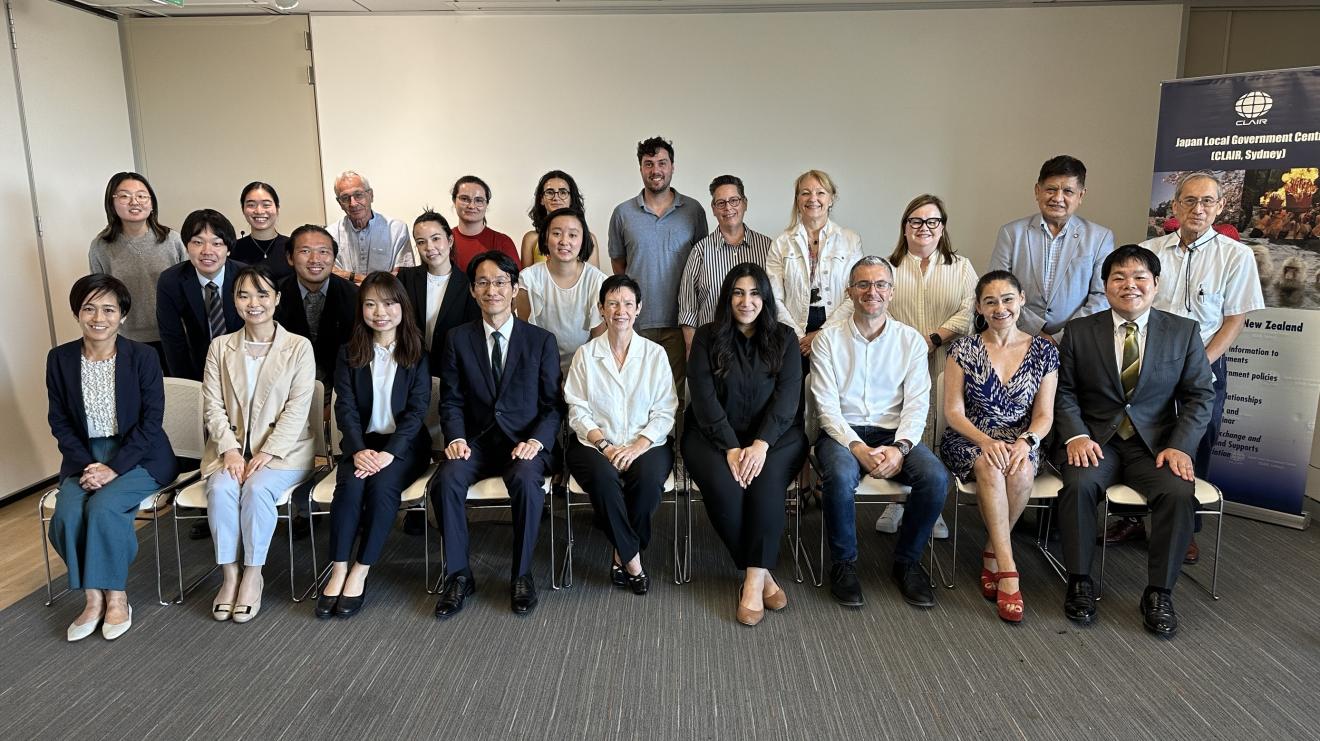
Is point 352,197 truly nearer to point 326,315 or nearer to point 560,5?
point 326,315

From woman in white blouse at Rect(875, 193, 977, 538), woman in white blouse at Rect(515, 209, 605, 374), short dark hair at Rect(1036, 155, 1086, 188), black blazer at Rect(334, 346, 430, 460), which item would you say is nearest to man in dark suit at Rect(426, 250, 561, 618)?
black blazer at Rect(334, 346, 430, 460)

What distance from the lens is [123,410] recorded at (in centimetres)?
300

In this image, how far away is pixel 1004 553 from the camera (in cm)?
298

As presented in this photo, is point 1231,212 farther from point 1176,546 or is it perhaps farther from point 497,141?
point 497,141

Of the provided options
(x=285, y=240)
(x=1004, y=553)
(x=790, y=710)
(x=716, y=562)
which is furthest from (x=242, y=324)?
(x=1004, y=553)

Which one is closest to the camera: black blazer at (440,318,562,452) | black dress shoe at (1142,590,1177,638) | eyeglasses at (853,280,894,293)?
black dress shoe at (1142,590,1177,638)

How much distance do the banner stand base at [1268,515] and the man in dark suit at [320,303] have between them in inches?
180

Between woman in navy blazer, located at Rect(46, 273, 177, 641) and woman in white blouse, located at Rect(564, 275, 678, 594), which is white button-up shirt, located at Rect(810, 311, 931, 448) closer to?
woman in white blouse, located at Rect(564, 275, 678, 594)

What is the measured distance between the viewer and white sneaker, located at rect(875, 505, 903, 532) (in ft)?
12.2

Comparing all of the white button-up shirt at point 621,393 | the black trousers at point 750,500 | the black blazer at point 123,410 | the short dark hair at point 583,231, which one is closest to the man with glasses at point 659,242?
the short dark hair at point 583,231

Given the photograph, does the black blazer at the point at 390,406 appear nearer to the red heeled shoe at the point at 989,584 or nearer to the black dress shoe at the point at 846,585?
the black dress shoe at the point at 846,585

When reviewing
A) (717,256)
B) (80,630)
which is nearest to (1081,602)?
(717,256)

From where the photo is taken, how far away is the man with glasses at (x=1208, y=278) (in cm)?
338

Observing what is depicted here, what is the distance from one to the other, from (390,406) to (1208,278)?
3662mm
